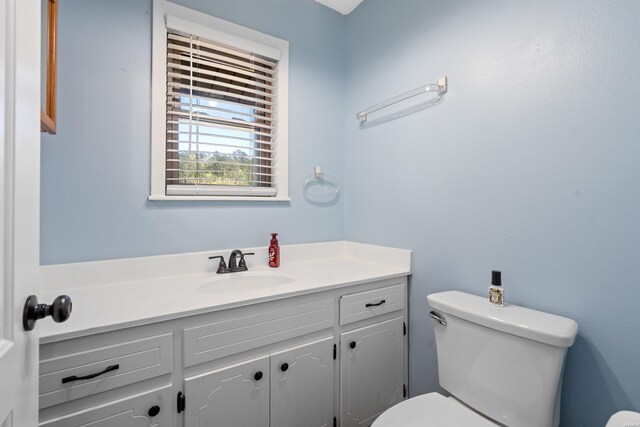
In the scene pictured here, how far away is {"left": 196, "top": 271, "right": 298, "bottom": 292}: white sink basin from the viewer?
1.49 m

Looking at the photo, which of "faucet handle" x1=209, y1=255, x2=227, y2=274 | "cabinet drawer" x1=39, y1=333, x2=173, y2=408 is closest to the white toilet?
"cabinet drawer" x1=39, y1=333, x2=173, y2=408

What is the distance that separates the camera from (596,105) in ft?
3.37

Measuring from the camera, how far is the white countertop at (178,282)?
0.97 m

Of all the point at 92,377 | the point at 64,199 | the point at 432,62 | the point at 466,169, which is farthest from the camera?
the point at 432,62

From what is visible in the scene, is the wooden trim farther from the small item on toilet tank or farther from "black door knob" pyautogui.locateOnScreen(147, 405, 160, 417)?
the small item on toilet tank

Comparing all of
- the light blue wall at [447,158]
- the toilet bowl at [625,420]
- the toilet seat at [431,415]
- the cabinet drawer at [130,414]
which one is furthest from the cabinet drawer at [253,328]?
the toilet bowl at [625,420]

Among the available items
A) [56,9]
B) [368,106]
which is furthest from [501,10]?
[56,9]

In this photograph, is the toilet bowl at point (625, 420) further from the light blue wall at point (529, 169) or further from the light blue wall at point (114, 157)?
the light blue wall at point (114, 157)

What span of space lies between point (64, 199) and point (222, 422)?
1.10m

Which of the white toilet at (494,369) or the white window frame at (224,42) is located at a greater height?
the white window frame at (224,42)

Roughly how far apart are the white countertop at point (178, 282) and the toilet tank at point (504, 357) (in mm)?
430

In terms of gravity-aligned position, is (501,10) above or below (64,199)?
above

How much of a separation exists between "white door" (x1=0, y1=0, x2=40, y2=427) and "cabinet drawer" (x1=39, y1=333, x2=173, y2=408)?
0.20m

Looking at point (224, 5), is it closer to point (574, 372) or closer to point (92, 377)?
point (92, 377)
